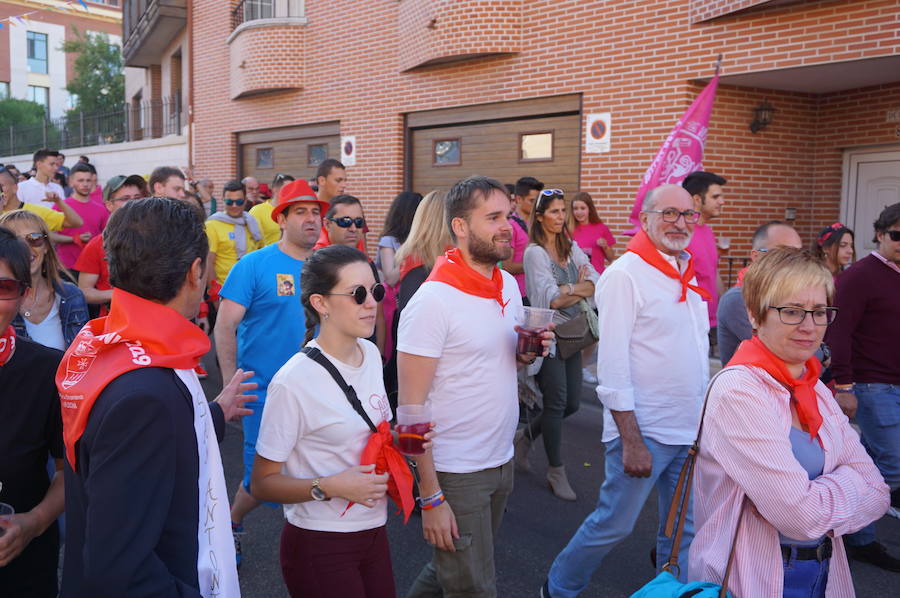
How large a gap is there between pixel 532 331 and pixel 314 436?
38.8 inches

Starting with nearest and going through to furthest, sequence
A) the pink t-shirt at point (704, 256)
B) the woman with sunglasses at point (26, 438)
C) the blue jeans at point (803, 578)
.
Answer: the woman with sunglasses at point (26, 438) → the blue jeans at point (803, 578) → the pink t-shirt at point (704, 256)

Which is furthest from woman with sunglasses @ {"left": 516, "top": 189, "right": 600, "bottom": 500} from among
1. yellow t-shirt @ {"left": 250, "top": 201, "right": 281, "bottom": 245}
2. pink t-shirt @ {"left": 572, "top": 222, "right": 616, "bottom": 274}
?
yellow t-shirt @ {"left": 250, "top": 201, "right": 281, "bottom": 245}

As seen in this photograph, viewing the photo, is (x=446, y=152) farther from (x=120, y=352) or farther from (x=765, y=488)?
(x=120, y=352)

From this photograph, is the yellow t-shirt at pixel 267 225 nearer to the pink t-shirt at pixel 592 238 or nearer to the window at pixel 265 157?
the pink t-shirt at pixel 592 238

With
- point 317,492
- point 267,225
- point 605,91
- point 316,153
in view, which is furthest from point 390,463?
point 316,153

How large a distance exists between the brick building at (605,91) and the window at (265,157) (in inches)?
70.6

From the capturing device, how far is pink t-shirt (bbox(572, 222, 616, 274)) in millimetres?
8195

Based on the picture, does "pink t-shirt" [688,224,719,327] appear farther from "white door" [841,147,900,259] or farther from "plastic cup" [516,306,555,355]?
"white door" [841,147,900,259]

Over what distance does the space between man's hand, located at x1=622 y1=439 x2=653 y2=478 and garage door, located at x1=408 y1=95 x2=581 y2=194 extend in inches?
301

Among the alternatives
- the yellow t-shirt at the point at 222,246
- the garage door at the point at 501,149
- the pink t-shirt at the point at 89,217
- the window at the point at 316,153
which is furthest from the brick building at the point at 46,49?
the yellow t-shirt at the point at 222,246

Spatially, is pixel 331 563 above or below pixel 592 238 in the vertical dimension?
below

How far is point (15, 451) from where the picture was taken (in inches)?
86.3

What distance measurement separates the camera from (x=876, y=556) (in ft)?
14.7

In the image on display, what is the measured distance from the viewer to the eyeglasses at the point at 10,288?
222cm
